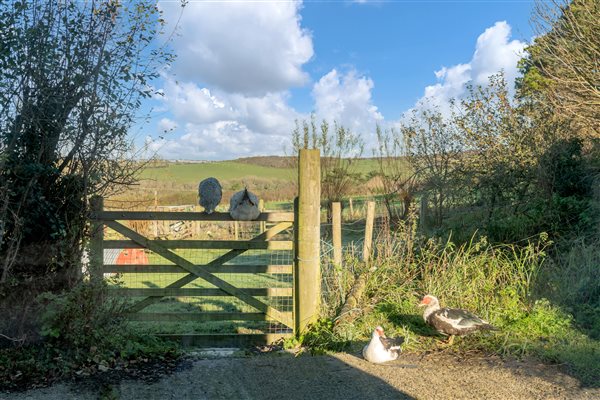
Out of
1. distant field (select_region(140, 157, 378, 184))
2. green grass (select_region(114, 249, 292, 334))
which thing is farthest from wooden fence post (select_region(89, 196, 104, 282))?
distant field (select_region(140, 157, 378, 184))

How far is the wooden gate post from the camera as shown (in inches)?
247

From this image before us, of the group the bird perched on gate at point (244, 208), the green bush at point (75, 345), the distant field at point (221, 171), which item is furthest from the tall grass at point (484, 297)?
the distant field at point (221, 171)

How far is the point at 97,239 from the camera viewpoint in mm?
6031

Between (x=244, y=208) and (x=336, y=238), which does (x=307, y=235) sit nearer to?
(x=244, y=208)

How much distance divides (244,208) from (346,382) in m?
2.57

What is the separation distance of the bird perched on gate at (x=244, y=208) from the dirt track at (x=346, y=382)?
1830mm

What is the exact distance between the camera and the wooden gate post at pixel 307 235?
6.29m

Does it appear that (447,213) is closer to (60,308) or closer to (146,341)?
(146,341)

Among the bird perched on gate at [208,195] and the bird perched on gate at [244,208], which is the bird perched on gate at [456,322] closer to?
the bird perched on gate at [244,208]

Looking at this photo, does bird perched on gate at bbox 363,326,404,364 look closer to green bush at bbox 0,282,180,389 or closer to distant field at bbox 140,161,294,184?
green bush at bbox 0,282,180,389

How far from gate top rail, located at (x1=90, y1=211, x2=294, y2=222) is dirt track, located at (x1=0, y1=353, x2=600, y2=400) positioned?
182 cm

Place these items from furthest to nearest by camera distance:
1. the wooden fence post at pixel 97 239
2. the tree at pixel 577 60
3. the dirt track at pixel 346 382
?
the tree at pixel 577 60, the wooden fence post at pixel 97 239, the dirt track at pixel 346 382

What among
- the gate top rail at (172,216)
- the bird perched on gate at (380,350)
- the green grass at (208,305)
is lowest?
the green grass at (208,305)

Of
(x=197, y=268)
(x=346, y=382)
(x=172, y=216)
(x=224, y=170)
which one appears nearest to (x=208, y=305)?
(x=197, y=268)
